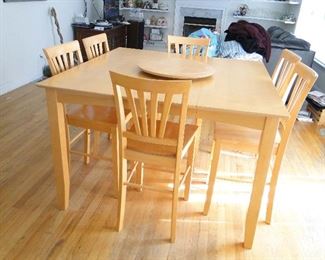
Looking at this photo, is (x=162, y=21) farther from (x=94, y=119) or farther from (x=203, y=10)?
(x=94, y=119)

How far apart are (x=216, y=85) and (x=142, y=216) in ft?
2.95

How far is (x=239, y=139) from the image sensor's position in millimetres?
1843

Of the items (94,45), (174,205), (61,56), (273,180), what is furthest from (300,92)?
(94,45)

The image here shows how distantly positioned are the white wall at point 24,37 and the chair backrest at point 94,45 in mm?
1687

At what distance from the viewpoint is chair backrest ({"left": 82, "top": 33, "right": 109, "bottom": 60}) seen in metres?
2.35

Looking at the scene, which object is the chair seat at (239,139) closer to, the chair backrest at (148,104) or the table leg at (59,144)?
the chair backrest at (148,104)

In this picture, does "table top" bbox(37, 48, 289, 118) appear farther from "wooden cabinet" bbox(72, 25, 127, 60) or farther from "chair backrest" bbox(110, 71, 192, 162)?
"wooden cabinet" bbox(72, 25, 127, 60)

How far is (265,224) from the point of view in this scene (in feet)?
6.37

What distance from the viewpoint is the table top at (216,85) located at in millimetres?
1533

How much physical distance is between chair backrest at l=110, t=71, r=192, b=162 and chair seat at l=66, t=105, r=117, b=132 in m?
0.30

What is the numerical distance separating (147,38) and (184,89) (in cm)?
560

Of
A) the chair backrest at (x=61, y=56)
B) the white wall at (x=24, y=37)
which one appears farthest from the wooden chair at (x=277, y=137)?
the white wall at (x=24, y=37)

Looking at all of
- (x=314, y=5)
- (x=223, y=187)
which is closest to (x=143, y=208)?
(x=223, y=187)

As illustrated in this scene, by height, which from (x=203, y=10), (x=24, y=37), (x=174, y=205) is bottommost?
(x=174, y=205)
